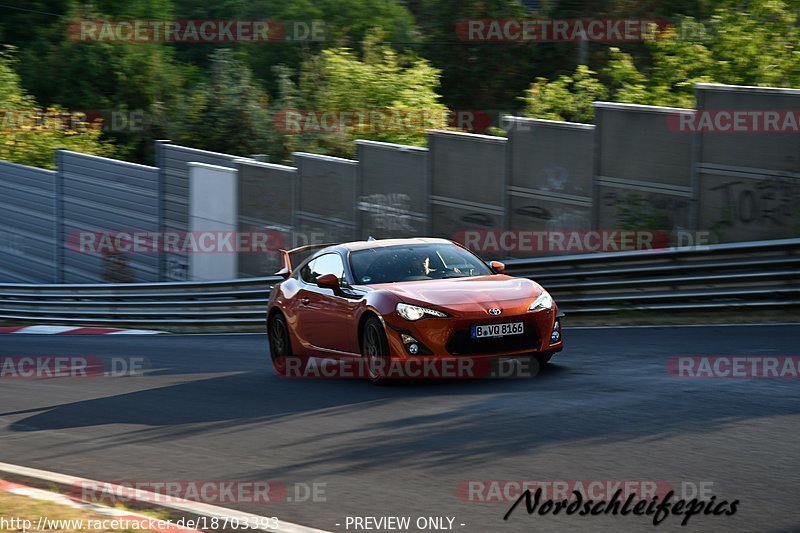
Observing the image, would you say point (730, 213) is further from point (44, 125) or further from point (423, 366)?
point (44, 125)

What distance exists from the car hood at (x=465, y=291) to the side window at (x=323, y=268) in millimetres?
963

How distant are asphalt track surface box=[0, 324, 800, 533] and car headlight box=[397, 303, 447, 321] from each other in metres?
0.66

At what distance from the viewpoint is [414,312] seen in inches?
412

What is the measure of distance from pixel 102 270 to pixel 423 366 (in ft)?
71.5

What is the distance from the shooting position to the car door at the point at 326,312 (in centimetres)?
1151

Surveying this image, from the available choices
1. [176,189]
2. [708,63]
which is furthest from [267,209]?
[708,63]

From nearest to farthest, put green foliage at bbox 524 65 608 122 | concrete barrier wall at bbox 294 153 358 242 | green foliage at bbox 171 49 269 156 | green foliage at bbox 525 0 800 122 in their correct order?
concrete barrier wall at bbox 294 153 358 242
green foliage at bbox 525 0 800 122
green foliage at bbox 524 65 608 122
green foliage at bbox 171 49 269 156

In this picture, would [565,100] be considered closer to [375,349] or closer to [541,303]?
[541,303]

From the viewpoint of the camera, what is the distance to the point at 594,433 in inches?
313

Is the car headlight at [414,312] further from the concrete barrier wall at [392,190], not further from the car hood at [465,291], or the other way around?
the concrete barrier wall at [392,190]

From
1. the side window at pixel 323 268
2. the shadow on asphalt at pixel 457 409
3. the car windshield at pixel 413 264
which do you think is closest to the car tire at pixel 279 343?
the shadow on asphalt at pixel 457 409

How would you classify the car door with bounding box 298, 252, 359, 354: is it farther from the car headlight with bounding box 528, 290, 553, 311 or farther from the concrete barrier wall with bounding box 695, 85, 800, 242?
the concrete barrier wall with bounding box 695, 85, 800, 242

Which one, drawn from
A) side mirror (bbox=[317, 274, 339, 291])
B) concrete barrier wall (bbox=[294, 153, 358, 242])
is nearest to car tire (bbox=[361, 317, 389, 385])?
side mirror (bbox=[317, 274, 339, 291])

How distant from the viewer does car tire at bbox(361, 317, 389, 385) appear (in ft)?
35.1
